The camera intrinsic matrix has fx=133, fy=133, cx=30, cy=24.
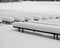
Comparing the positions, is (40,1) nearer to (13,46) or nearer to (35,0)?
(35,0)

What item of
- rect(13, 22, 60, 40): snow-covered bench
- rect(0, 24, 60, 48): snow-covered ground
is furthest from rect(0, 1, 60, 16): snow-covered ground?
rect(0, 24, 60, 48): snow-covered ground

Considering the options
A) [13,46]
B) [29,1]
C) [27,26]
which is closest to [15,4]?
[29,1]

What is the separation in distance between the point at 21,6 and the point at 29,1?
0.84 m

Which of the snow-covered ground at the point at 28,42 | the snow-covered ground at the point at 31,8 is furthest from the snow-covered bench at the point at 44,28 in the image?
the snow-covered ground at the point at 31,8

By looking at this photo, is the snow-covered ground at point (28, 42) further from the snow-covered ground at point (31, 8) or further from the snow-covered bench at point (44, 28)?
the snow-covered ground at point (31, 8)

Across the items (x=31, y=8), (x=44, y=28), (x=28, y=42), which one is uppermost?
(x=31, y=8)

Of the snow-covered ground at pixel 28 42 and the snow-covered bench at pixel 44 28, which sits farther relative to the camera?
the snow-covered bench at pixel 44 28

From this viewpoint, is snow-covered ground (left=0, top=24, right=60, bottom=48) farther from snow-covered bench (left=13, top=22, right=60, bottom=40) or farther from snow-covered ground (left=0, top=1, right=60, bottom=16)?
snow-covered ground (left=0, top=1, right=60, bottom=16)

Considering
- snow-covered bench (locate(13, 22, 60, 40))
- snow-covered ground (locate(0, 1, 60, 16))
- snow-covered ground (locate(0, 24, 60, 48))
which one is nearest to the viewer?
snow-covered ground (locate(0, 24, 60, 48))

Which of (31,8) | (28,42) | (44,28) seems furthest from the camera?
(31,8)

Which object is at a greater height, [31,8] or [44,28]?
[31,8]

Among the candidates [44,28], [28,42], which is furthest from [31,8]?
[28,42]

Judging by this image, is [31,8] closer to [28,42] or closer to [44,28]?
[44,28]

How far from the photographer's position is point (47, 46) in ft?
12.9
